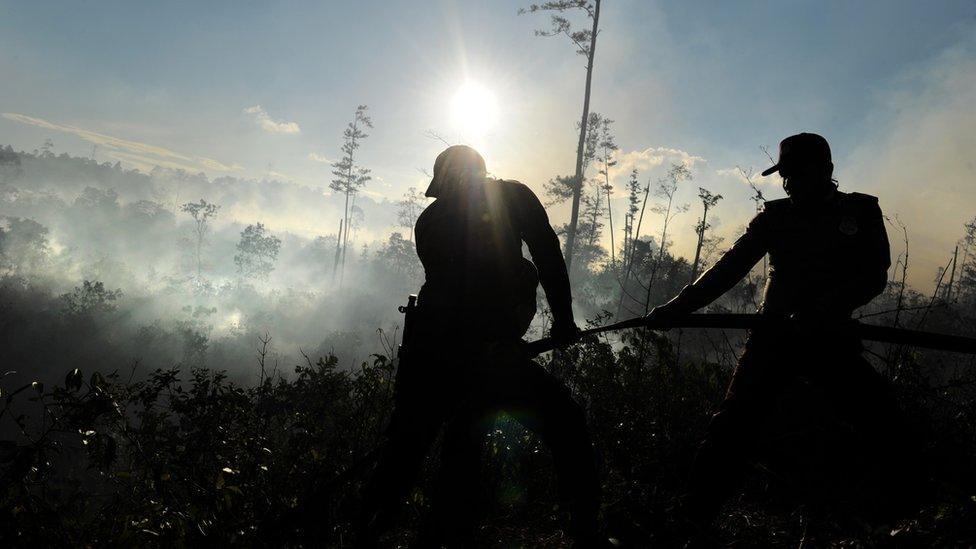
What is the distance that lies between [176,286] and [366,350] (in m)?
27.0

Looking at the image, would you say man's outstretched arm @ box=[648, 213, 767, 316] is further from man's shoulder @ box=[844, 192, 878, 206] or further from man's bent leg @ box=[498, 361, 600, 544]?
man's bent leg @ box=[498, 361, 600, 544]

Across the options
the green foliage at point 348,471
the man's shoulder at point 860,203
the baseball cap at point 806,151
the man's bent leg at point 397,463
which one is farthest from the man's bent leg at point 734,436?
the man's bent leg at point 397,463

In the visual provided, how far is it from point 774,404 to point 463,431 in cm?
135

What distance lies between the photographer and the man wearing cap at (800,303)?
192 centimetres

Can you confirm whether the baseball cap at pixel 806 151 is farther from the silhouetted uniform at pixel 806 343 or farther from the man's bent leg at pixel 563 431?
the man's bent leg at pixel 563 431

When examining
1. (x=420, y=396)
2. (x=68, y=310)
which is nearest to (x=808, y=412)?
(x=420, y=396)

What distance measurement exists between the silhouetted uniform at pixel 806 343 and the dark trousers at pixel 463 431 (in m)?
0.56

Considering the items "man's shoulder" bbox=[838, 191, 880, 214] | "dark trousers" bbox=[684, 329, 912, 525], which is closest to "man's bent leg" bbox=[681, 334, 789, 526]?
"dark trousers" bbox=[684, 329, 912, 525]

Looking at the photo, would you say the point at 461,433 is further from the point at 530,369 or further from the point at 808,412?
the point at 808,412

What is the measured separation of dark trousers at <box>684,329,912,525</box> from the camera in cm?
189

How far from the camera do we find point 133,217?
91.6m

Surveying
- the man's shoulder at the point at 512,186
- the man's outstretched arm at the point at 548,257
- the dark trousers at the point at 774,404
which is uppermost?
the man's shoulder at the point at 512,186

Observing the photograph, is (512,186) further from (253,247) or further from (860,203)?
(253,247)

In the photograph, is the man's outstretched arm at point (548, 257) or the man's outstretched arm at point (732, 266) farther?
Result: the man's outstretched arm at point (732, 266)
